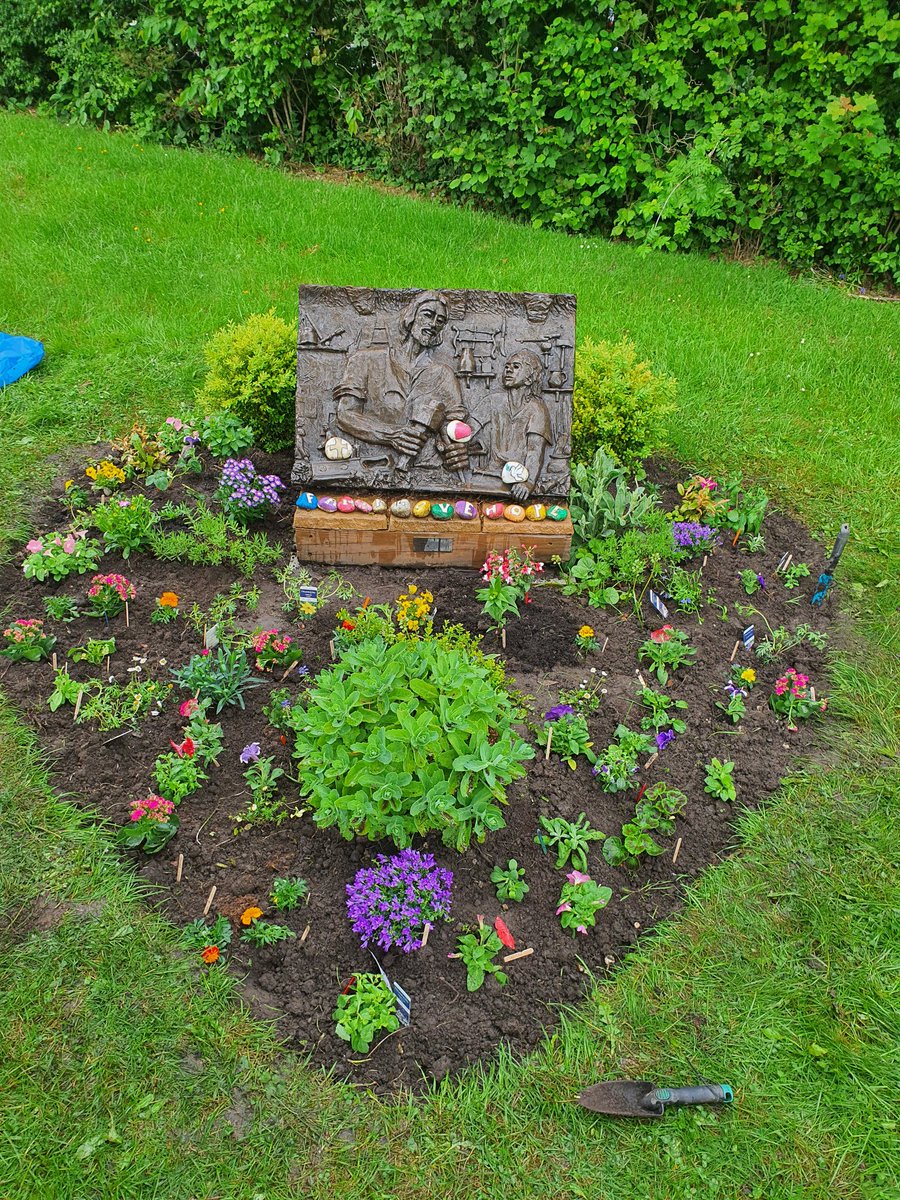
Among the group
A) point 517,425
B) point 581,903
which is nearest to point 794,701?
point 581,903

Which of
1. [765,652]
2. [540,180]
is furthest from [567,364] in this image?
[540,180]

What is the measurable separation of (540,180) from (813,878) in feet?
25.1

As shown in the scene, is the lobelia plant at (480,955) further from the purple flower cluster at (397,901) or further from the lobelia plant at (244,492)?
the lobelia plant at (244,492)

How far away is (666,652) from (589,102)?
6346mm

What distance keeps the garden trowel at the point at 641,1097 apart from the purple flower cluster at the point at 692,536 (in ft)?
9.30

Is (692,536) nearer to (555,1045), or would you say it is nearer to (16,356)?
(555,1045)

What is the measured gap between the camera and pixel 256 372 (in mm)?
5023

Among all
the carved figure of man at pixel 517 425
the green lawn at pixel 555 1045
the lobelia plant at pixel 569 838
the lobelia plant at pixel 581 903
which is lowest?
the green lawn at pixel 555 1045

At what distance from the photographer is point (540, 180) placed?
8602 millimetres

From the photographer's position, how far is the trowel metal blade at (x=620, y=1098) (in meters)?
2.56

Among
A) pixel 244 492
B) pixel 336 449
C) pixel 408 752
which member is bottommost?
pixel 408 752

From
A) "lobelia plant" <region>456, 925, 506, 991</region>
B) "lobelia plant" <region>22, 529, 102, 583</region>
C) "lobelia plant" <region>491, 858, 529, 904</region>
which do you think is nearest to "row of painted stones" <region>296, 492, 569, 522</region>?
"lobelia plant" <region>22, 529, 102, 583</region>

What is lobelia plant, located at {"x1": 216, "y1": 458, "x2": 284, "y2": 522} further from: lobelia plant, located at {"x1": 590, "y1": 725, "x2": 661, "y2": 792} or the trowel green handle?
the trowel green handle

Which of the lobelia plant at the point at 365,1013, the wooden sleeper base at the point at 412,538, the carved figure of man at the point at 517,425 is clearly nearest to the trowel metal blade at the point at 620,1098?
the lobelia plant at the point at 365,1013
